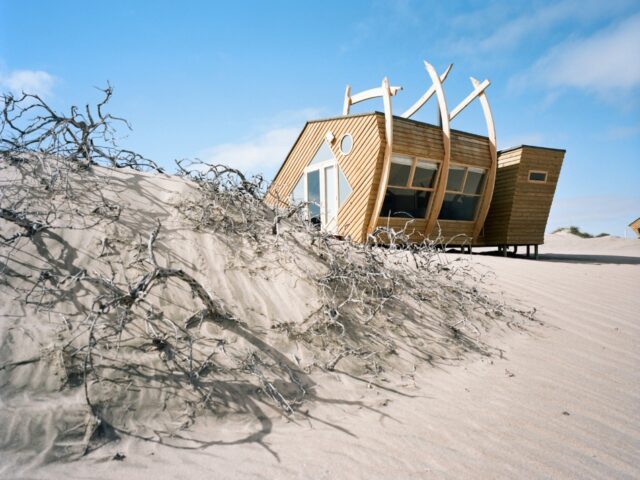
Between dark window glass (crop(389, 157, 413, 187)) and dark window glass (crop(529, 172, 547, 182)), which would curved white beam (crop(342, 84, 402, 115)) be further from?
dark window glass (crop(529, 172, 547, 182))

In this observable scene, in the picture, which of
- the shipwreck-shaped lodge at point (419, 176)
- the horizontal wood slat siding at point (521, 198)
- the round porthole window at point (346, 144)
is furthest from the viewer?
the horizontal wood slat siding at point (521, 198)

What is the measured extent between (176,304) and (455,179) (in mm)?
9540

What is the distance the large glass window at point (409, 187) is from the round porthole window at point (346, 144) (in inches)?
48.1

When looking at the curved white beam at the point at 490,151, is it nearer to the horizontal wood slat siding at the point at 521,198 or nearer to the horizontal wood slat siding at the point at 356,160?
the horizontal wood slat siding at the point at 521,198

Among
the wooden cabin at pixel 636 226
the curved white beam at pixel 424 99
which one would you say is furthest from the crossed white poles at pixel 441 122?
the wooden cabin at pixel 636 226

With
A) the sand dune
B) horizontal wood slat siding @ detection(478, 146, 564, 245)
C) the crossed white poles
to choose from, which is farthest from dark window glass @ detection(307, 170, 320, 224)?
the sand dune

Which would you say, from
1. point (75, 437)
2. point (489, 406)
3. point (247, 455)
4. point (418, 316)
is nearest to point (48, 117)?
point (75, 437)

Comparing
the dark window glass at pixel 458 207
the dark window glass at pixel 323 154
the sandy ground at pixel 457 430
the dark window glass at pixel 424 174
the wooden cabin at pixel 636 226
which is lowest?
the sandy ground at pixel 457 430

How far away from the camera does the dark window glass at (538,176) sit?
12250 millimetres

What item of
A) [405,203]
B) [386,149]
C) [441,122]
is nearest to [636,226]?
[441,122]

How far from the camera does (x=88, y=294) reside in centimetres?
297

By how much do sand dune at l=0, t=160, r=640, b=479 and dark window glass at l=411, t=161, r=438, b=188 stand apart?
20.4 feet

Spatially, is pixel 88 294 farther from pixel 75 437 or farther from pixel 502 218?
pixel 502 218

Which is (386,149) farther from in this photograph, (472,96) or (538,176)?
(538,176)
